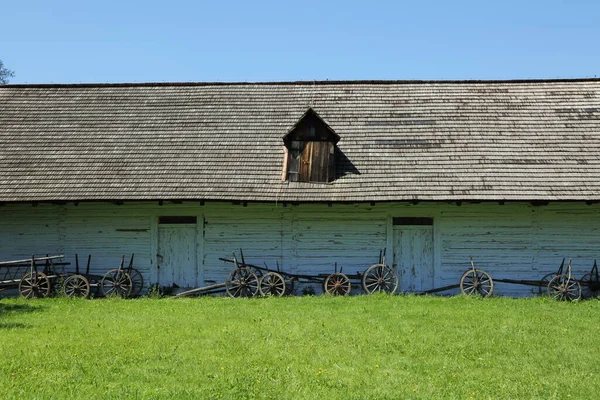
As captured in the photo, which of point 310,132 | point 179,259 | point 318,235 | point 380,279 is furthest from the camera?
point 310,132

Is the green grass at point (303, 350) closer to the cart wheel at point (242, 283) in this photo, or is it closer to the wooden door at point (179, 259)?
the cart wheel at point (242, 283)

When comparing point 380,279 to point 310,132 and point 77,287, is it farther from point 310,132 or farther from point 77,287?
point 77,287

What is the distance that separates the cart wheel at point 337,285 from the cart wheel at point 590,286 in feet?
18.5

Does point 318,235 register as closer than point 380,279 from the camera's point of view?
No

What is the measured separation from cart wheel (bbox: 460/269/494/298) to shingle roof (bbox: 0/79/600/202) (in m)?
1.85

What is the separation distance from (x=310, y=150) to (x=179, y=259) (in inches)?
177

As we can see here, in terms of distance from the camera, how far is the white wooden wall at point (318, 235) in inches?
677

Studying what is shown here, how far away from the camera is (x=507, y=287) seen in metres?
17.2

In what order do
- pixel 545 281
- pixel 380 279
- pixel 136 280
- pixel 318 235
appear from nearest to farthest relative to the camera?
1. pixel 380 279
2. pixel 545 281
3. pixel 318 235
4. pixel 136 280

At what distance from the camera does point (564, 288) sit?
16.0 meters

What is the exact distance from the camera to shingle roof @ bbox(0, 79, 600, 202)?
1734cm

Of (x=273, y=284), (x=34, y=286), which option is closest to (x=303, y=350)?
(x=273, y=284)

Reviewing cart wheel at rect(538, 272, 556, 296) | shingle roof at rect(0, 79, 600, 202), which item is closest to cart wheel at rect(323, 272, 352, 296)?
shingle roof at rect(0, 79, 600, 202)

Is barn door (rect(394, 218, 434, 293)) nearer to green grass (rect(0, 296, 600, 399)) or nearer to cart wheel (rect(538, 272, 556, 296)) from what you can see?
green grass (rect(0, 296, 600, 399))
